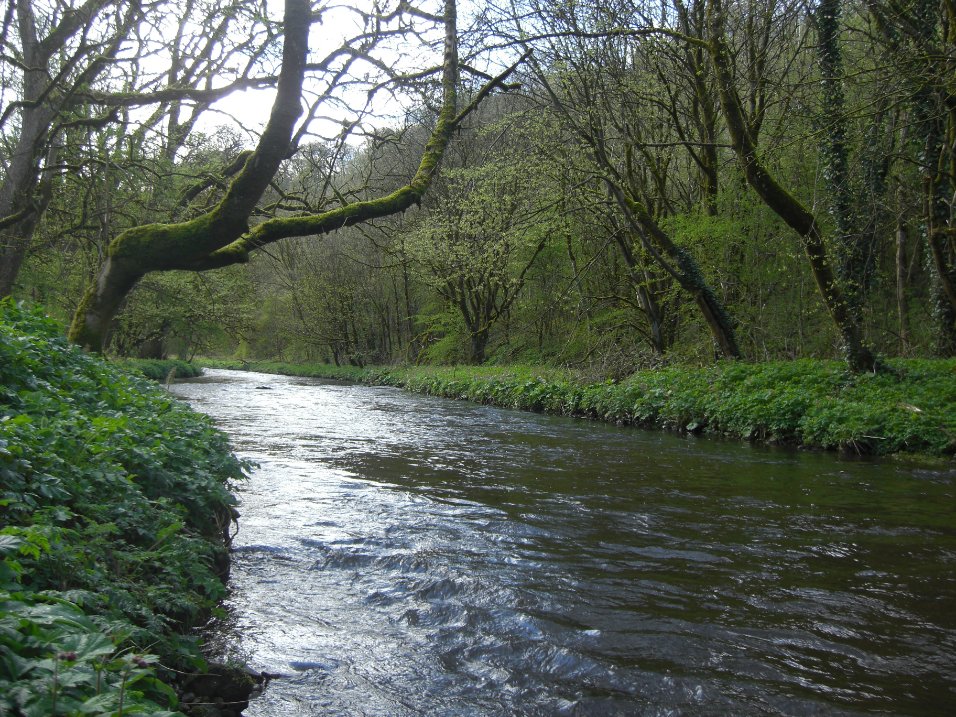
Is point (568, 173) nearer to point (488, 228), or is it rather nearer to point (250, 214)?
point (488, 228)

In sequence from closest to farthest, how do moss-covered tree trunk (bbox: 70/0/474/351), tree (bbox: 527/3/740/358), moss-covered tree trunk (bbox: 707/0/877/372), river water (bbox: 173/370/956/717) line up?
river water (bbox: 173/370/956/717), moss-covered tree trunk (bbox: 70/0/474/351), moss-covered tree trunk (bbox: 707/0/877/372), tree (bbox: 527/3/740/358)

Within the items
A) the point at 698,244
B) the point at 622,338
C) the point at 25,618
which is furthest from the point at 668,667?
the point at 622,338

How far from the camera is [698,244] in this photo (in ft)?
57.7

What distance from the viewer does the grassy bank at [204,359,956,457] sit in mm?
11094

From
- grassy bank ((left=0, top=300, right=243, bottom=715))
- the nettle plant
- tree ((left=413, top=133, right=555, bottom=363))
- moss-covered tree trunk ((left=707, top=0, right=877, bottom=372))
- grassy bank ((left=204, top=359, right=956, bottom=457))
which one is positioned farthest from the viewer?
tree ((left=413, top=133, right=555, bottom=363))

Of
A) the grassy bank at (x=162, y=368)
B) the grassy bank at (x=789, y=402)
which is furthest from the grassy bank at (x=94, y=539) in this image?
the grassy bank at (x=162, y=368)

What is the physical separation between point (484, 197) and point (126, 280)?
48.0ft

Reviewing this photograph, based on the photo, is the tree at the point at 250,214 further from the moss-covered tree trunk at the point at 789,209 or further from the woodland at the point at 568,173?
the moss-covered tree trunk at the point at 789,209

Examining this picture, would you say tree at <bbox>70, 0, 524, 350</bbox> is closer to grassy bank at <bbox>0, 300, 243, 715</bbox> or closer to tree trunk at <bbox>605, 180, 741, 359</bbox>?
grassy bank at <bbox>0, 300, 243, 715</bbox>

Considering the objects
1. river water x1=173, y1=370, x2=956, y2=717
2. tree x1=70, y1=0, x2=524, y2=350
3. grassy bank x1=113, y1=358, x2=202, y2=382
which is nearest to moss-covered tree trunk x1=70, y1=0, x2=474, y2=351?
tree x1=70, y1=0, x2=524, y2=350

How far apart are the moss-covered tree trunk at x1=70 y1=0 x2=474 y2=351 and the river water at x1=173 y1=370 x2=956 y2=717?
290cm

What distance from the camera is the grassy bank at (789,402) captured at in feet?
36.4

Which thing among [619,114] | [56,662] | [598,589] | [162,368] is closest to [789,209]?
[619,114]

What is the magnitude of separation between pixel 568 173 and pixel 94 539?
14977 mm
